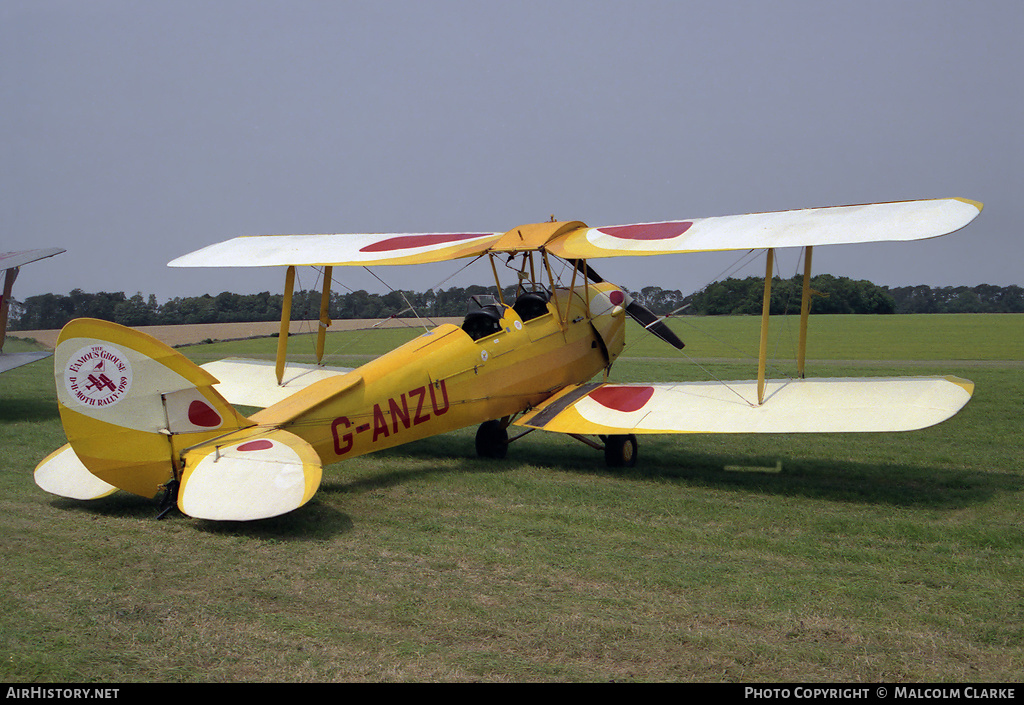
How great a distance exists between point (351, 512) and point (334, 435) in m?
0.73

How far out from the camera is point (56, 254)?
1250cm

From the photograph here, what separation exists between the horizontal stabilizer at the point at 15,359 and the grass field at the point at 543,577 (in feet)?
15.1

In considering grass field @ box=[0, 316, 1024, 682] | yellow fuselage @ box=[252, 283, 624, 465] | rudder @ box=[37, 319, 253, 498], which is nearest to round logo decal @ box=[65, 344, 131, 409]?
rudder @ box=[37, 319, 253, 498]

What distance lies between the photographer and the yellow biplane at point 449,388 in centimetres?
555

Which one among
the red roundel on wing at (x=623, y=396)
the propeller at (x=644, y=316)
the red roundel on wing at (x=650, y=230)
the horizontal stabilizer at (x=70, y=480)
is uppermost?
the red roundel on wing at (x=650, y=230)

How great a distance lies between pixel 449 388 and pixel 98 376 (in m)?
3.39

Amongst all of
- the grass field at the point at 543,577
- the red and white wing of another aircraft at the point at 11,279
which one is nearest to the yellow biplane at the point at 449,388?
the grass field at the point at 543,577

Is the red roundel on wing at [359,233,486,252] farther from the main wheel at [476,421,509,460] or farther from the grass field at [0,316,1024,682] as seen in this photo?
the grass field at [0,316,1024,682]

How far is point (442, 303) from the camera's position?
1338 centimetres

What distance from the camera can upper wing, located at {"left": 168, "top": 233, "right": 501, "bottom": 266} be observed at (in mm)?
9102

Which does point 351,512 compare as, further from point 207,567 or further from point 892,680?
point 892,680

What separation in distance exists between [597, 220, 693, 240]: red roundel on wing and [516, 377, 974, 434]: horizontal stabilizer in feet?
5.42

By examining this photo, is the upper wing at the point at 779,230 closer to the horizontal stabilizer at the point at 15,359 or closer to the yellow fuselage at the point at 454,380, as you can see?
the yellow fuselage at the point at 454,380

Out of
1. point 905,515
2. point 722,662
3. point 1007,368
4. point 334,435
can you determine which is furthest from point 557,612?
point 1007,368
